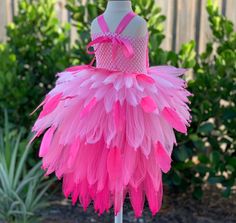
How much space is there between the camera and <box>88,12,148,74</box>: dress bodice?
1397 mm

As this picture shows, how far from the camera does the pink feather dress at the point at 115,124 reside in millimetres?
1358

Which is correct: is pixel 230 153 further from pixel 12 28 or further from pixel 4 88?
pixel 12 28

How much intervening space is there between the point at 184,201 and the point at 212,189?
27cm

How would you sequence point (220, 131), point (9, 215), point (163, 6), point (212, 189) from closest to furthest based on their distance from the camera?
point (9, 215) < point (220, 131) < point (212, 189) < point (163, 6)

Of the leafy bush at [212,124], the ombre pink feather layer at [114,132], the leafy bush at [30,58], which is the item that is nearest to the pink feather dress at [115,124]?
the ombre pink feather layer at [114,132]

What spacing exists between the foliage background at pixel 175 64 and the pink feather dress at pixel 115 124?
1.32m

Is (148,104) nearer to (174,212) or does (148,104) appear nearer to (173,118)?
(173,118)

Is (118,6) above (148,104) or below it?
above

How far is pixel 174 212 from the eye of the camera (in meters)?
2.96

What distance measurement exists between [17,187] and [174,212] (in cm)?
96

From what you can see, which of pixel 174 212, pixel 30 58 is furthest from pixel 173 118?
pixel 30 58

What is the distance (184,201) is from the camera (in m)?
3.07

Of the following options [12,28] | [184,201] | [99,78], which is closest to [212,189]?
[184,201]

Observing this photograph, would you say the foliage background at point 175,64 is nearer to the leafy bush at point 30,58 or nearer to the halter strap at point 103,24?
the leafy bush at point 30,58
